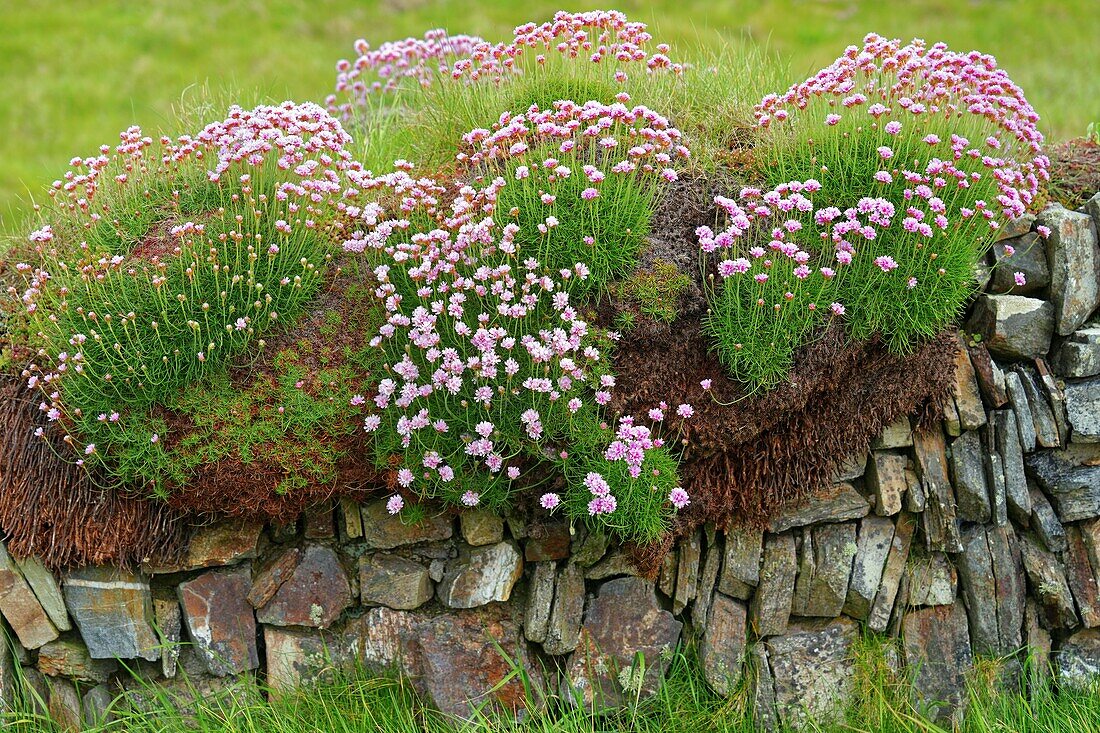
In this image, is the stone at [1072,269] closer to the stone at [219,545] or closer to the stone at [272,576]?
the stone at [272,576]

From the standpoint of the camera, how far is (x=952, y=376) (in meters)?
5.01

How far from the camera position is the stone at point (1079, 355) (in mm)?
5059

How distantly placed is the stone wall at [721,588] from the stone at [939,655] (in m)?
0.01

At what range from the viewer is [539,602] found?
4777 mm

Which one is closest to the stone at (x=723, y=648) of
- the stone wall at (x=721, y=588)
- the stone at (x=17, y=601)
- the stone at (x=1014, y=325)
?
the stone wall at (x=721, y=588)

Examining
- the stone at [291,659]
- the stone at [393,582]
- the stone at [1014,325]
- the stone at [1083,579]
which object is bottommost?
the stone at [1083,579]

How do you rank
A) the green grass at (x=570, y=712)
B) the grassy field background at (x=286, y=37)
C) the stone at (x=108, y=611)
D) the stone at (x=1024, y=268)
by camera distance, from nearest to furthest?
1. the green grass at (x=570, y=712)
2. the stone at (x=108, y=611)
3. the stone at (x=1024, y=268)
4. the grassy field background at (x=286, y=37)

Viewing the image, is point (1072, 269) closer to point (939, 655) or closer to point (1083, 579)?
point (1083, 579)

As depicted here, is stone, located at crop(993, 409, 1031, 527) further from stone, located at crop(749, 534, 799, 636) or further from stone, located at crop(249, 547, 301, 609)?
stone, located at crop(249, 547, 301, 609)

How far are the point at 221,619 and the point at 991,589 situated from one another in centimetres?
410

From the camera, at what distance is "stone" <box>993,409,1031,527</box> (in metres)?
5.04

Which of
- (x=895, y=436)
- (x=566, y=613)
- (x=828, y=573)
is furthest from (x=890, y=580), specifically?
(x=566, y=613)

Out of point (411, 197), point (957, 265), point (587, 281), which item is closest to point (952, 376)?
point (957, 265)

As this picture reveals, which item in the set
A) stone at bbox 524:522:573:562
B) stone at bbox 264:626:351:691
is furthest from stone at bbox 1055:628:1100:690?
stone at bbox 264:626:351:691
